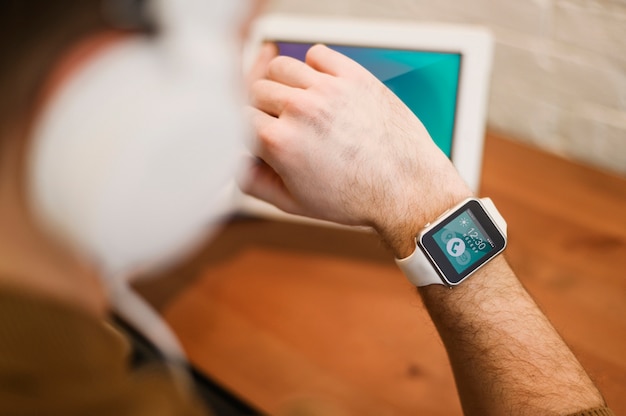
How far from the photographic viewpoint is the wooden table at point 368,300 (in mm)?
625

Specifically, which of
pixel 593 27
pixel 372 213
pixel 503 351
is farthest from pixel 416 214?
pixel 593 27

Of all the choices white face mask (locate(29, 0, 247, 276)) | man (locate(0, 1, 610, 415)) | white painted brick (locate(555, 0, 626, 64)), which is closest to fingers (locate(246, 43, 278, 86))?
man (locate(0, 1, 610, 415))

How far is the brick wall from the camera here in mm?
681

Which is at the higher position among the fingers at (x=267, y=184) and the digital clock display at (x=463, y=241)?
the fingers at (x=267, y=184)

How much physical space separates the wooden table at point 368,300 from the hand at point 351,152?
0.18 m

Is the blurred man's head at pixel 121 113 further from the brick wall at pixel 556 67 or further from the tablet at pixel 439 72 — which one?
the brick wall at pixel 556 67

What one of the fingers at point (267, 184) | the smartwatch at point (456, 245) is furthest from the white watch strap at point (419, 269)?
the fingers at point (267, 184)

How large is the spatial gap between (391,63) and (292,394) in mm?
387

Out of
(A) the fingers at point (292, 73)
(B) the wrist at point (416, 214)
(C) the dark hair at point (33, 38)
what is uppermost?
(C) the dark hair at point (33, 38)

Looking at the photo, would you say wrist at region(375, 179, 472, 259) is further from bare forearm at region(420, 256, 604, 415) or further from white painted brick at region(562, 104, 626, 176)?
white painted brick at region(562, 104, 626, 176)

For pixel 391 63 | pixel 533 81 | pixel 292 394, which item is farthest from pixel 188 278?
pixel 533 81

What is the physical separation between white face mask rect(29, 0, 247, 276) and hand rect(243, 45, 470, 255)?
0.05 metres

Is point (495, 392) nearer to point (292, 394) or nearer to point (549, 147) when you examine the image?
point (292, 394)

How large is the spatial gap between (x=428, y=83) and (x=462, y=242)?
20 centimetres
